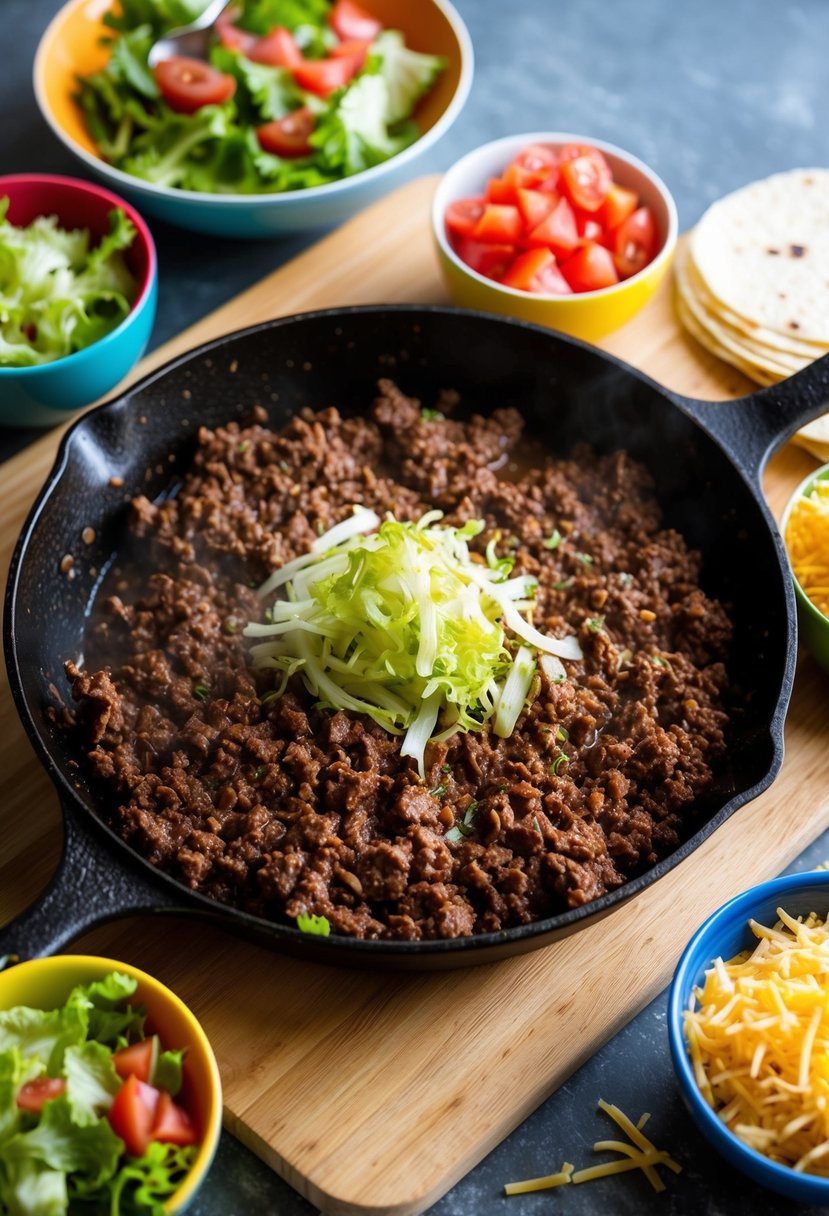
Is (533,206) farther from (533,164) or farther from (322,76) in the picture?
(322,76)

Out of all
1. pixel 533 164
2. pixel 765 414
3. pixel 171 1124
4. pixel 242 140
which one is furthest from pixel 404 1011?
pixel 242 140

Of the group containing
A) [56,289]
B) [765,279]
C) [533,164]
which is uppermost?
[533,164]

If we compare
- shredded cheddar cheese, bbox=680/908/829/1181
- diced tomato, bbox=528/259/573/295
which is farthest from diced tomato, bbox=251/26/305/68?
shredded cheddar cheese, bbox=680/908/829/1181

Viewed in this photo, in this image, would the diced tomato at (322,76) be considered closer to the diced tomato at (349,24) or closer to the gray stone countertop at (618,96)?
the diced tomato at (349,24)

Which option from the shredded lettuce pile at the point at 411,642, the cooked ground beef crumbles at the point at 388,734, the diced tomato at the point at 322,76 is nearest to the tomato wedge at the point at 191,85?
the diced tomato at the point at 322,76

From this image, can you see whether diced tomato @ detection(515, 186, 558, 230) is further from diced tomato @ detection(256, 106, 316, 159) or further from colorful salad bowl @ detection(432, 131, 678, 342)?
diced tomato @ detection(256, 106, 316, 159)

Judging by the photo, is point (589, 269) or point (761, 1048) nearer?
point (761, 1048)
